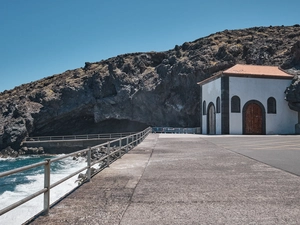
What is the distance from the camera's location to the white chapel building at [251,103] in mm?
31625

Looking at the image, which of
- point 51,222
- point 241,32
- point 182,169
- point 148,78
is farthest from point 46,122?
point 51,222

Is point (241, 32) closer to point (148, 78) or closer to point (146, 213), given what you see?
point (148, 78)

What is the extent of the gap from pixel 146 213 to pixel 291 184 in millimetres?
3802

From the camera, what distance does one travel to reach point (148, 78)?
54.1m

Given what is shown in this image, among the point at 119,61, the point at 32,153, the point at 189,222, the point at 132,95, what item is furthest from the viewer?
the point at 119,61

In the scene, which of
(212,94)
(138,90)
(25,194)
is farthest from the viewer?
(138,90)

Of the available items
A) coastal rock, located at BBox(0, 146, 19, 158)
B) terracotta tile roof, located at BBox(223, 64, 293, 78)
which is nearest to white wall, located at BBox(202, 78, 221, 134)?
terracotta tile roof, located at BBox(223, 64, 293, 78)

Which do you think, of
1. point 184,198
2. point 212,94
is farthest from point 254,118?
point 184,198

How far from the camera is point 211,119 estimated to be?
1416 inches

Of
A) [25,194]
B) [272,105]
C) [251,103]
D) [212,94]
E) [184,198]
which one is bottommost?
[25,194]

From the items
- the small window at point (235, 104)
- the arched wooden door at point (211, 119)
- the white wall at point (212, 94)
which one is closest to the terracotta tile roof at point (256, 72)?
the white wall at point (212, 94)

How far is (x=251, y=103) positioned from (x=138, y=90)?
83.4 feet

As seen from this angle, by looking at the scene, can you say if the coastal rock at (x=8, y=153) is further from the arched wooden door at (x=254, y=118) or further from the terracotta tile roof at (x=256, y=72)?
the arched wooden door at (x=254, y=118)

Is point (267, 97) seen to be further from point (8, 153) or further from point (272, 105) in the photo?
point (8, 153)
